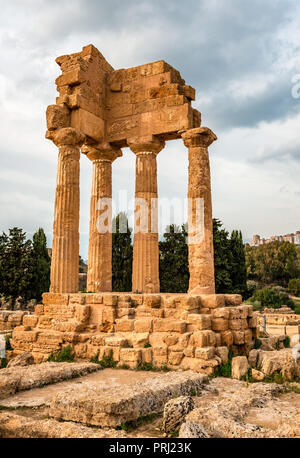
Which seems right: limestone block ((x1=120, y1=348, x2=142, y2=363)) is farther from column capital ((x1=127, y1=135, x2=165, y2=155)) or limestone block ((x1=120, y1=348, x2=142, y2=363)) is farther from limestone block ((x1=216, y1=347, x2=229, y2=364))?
column capital ((x1=127, y1=135, x2=165, y2=155))

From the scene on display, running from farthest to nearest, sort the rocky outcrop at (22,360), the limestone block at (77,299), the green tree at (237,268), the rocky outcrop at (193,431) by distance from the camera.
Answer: the green tree at (237,268) < the limestone block at (77,299) < the rocky outcrop at (22,360) < the rocky outcrop at (193,431)

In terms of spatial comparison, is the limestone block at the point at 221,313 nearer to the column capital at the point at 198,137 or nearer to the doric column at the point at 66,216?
the doric column at the point at 66,216

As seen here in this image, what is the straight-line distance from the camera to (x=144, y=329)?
414 inches

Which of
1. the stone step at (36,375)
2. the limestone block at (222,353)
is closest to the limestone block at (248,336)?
the limestone block at (222,353)

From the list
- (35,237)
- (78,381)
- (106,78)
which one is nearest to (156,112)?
(106,78)

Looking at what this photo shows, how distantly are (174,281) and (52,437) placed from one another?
2805cm

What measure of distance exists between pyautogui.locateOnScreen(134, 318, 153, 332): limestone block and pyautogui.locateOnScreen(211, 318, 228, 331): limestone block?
1666mm

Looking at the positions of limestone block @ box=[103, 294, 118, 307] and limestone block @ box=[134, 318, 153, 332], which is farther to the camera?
limestone block @ box=[103, 294, 118, 307]

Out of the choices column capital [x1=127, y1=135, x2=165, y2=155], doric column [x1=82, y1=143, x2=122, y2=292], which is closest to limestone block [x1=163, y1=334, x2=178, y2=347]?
doric column [x1=82, y1=143, x2=122, y2=292]

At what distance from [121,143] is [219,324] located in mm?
8006

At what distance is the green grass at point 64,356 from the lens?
420 inches

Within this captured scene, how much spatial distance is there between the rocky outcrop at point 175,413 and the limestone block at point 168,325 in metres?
4.23

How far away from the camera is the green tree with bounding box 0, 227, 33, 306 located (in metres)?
30.5

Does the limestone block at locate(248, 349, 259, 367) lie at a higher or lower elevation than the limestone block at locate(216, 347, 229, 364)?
lower
